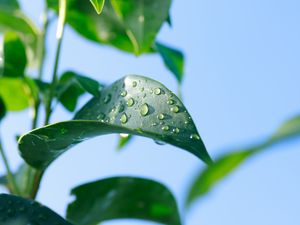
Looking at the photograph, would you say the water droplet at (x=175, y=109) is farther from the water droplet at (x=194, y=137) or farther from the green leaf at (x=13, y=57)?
the green leaf at (x=13, y=57)

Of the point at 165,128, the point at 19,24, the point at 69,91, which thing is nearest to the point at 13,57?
the point at 69,91

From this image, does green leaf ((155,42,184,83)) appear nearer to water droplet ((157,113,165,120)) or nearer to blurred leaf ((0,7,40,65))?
blurred leaf ((0,7,40,65))

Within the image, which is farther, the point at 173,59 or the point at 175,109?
the point at 173,59

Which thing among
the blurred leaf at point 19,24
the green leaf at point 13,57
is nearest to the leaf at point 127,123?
the green leaf at point 13,57

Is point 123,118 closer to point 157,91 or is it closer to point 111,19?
point 157,91

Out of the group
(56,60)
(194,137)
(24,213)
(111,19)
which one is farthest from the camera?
(111,19)

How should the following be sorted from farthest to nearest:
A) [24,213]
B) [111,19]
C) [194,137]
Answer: [111,19], [24,213], [194,137]

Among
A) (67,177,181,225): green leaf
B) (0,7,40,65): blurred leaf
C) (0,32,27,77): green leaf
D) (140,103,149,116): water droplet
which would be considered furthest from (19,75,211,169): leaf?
(0,7,40,65): blurred leaf

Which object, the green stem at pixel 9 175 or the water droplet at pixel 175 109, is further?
the green stem at pixel 9 175
